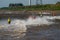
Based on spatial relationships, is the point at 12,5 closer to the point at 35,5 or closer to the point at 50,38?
the point at 35,5

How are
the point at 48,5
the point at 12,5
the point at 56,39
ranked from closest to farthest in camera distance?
1. the point at 56,39
2. the point at 48,5
3. the point at 12,5

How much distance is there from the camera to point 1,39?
1245 centimetres

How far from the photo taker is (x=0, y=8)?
218 ft

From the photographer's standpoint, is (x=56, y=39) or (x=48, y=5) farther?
(x=48, y=5)

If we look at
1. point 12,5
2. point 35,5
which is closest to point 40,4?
point 35,5

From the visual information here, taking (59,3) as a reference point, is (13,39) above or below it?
above

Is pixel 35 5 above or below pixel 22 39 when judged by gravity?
below

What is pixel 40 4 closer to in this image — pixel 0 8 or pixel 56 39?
pixel 0 8

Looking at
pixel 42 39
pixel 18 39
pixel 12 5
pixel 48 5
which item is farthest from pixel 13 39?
pixel 12 5

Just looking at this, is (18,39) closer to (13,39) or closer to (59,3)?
(13,39)

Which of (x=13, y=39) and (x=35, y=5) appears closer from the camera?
(x=13, y=39)

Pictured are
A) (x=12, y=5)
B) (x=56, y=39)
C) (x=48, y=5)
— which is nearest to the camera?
(x=56, y=39)

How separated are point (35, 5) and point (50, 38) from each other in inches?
2070

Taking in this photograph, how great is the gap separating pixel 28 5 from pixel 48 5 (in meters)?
5.25
